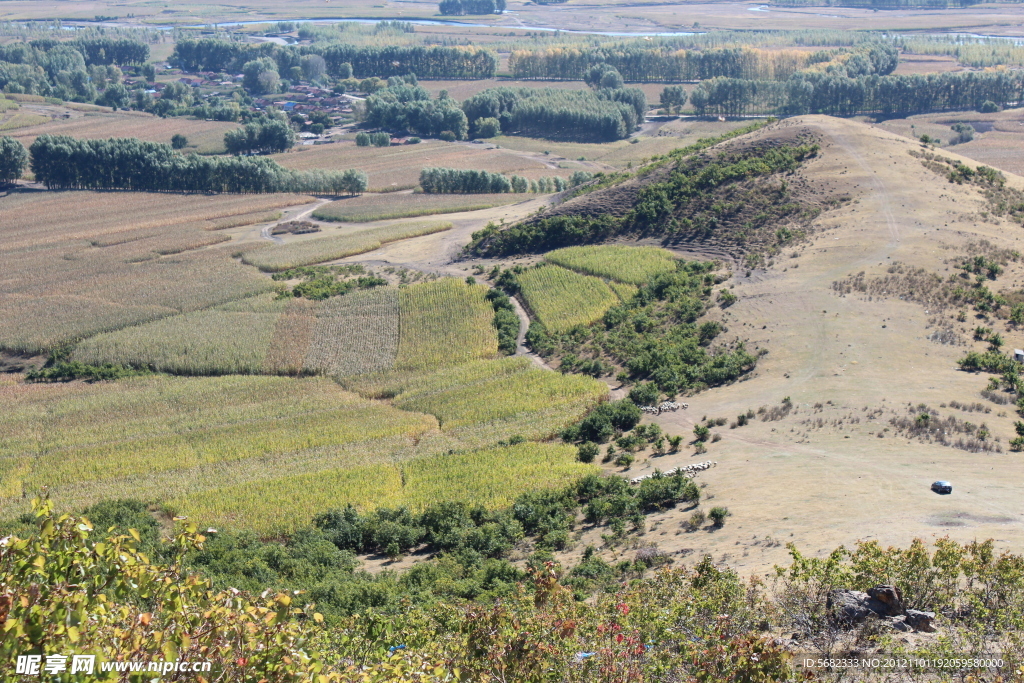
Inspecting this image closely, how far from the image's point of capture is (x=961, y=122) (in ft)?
538

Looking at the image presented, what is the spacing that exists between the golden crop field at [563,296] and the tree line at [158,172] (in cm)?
5979

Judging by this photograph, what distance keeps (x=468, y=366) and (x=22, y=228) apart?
7637 centimetres

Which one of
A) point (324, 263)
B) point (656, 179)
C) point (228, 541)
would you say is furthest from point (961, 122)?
→ point (228, 541)

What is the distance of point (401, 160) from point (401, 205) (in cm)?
3715

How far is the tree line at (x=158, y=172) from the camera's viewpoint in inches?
5143

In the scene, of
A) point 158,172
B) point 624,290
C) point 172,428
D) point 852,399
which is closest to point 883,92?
point 624,290

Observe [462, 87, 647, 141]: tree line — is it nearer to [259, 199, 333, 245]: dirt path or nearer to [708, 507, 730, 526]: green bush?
[259, 199, 333, 245]: dirt path

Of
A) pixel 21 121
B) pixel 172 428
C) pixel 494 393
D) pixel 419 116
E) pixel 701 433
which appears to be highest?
pixel 21 121

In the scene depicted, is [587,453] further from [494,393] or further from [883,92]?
[883,92]

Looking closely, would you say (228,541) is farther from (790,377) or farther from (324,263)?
(324,263)

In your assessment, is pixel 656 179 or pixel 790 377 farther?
pixel 656 179

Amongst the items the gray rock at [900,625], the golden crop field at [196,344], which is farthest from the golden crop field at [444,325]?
the gray rock at [900,625]

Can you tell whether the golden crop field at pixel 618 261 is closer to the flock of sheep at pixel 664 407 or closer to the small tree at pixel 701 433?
the flock of sheep at pixel 664 407

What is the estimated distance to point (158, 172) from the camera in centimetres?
13162
